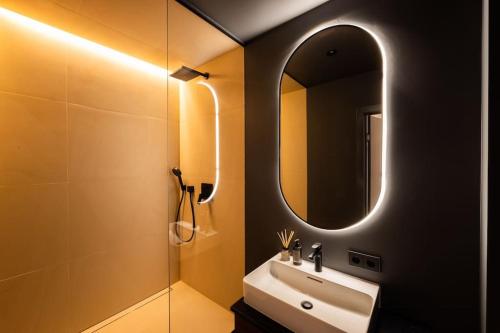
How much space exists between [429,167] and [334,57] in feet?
2.62

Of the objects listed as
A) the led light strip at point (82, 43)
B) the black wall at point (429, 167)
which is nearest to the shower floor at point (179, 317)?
the black wall at point (429, 167)

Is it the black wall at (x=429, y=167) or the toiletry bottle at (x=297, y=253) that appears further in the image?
the toiletry bottle at (x=297, y=253)

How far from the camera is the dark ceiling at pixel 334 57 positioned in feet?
3.63

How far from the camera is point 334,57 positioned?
124 cm

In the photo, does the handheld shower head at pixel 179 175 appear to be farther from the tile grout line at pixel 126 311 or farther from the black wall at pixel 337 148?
the black wall at pixel 337 148

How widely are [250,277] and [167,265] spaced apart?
119 cm

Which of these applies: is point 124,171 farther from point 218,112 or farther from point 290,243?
point 290,243

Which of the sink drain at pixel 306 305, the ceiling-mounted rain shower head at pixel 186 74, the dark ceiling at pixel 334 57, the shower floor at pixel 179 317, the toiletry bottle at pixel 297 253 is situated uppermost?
the ceiling-mounted rain shower head at pixel 186 74

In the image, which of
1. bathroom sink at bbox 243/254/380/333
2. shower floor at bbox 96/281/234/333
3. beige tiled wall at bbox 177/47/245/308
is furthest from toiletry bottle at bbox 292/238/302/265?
shower floor at bbox 96/281/234/333

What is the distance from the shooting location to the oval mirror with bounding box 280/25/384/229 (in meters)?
1.11

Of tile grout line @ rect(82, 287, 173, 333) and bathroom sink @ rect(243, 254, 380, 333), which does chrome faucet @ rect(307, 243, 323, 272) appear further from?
tile grout line @ rect(82, 287, 173, 333)

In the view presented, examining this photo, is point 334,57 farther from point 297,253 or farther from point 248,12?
point 297,253

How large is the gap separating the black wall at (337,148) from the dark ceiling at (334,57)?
52mm

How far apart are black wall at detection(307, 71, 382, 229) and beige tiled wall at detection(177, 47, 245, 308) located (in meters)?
0.58
